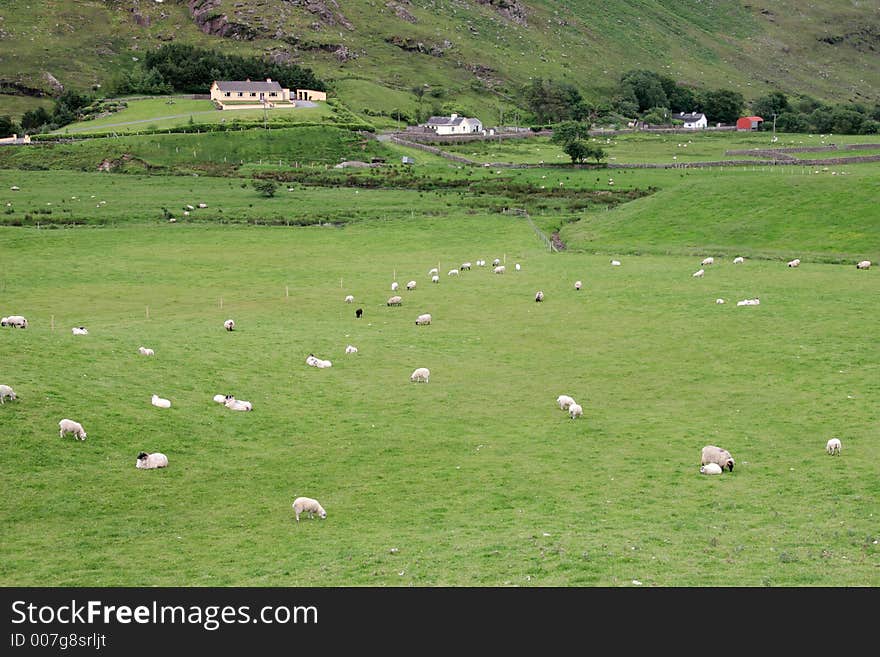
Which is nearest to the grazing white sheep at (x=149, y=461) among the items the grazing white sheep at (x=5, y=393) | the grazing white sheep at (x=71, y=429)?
the grazing white sheep at (x=71, y=429)

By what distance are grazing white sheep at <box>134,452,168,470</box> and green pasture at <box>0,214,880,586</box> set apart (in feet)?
1.80

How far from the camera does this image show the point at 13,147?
15100 centimetres

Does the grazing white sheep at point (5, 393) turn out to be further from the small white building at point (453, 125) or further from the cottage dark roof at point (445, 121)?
the cottage dark roof at point (445, 121)

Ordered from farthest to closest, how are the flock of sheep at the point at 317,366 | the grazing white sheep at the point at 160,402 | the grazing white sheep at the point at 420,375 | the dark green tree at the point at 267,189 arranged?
1. the dark green tree at the point at 267,189
2. the grazing white sheep at the point at 420,375
3. the grazing white sheep at the point at 160,402
4. the flock of sheep at the point at 317,366

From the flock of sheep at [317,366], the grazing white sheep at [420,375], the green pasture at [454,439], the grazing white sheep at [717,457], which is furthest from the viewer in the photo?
the grazing white sheep at [420,375]

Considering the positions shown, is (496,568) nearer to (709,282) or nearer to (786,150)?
(709,282)

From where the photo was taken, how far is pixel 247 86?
18925 cm

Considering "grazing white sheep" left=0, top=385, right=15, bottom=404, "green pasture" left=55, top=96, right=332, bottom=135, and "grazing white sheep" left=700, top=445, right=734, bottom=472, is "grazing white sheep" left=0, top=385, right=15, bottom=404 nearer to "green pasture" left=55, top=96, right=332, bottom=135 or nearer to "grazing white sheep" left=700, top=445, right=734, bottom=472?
"grazing white sheep" left=700, top=445, right=734, bottom=472

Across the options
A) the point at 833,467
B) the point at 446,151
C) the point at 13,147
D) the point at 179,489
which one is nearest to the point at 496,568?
the point at 179,489

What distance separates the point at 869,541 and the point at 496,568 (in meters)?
9.43

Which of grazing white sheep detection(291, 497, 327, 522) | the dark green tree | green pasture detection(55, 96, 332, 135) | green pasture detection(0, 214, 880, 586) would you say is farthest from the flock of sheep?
green pasture detection(55, 96, 332, 135)

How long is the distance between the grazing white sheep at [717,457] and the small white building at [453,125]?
6156 inches

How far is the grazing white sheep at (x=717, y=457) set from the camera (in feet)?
98.9

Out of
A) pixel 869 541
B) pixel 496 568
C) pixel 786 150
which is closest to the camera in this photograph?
pixel 496 568
